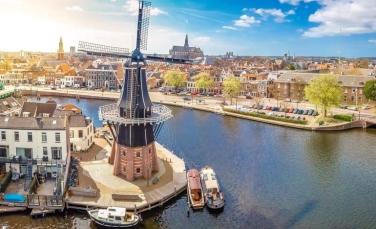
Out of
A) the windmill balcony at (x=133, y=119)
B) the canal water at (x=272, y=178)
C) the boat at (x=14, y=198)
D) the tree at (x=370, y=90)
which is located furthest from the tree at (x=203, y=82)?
the boat at (x=14, y=198)

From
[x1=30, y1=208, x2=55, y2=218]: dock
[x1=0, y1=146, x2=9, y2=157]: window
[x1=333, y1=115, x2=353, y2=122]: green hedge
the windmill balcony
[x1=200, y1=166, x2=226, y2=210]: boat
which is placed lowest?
[x1=30, y1=208, x2=55, y2=218]: dock

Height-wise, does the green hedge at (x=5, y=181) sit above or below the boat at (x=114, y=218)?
above

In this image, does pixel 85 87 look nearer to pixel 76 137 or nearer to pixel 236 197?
pixel 76 137

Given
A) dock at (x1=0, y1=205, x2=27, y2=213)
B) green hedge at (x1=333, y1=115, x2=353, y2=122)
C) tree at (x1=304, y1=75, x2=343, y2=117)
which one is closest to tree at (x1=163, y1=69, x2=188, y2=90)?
tree at (x1=304, y1=75, x2=343, y2=117)

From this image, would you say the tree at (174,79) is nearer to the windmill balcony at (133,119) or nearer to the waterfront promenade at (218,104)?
the waterfront promenade at (218,104)

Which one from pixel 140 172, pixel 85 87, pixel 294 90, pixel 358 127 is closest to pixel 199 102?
pixel 294 90

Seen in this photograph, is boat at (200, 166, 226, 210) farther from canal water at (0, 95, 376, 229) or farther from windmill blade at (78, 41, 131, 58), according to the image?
windmill blade at (78, 41, 131, 58)
